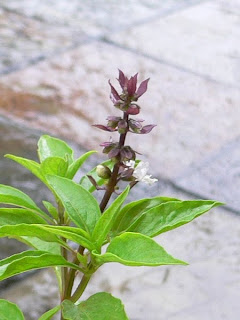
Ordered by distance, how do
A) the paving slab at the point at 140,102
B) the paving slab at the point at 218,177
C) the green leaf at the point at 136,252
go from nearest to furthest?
the green leaf at the point at 136,252 → the paving slab at the point at 218,177 → the paving slab at the point at 140,102

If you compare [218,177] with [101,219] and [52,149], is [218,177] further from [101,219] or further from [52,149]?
[101,219]

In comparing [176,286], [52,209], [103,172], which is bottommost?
[176,286]

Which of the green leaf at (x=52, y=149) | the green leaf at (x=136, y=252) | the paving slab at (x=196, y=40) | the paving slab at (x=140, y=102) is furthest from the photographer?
the paving slab at (x=196, y=40)

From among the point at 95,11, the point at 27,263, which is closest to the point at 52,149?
the point at 27,263

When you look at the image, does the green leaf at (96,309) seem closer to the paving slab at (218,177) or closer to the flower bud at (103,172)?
the flower bud at (103,172)

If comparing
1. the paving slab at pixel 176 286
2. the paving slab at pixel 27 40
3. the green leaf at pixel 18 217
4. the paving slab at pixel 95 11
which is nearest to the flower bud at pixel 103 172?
the green leaf at pixel 18 217

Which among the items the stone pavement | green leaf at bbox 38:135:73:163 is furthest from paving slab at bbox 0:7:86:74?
green leaf at bbox 38:135:73:163

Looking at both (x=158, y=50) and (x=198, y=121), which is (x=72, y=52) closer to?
(x=158, y=50)

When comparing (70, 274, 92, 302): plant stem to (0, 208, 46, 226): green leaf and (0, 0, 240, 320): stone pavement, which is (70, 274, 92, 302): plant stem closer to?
(0, 208, 46, 226): green leaf
